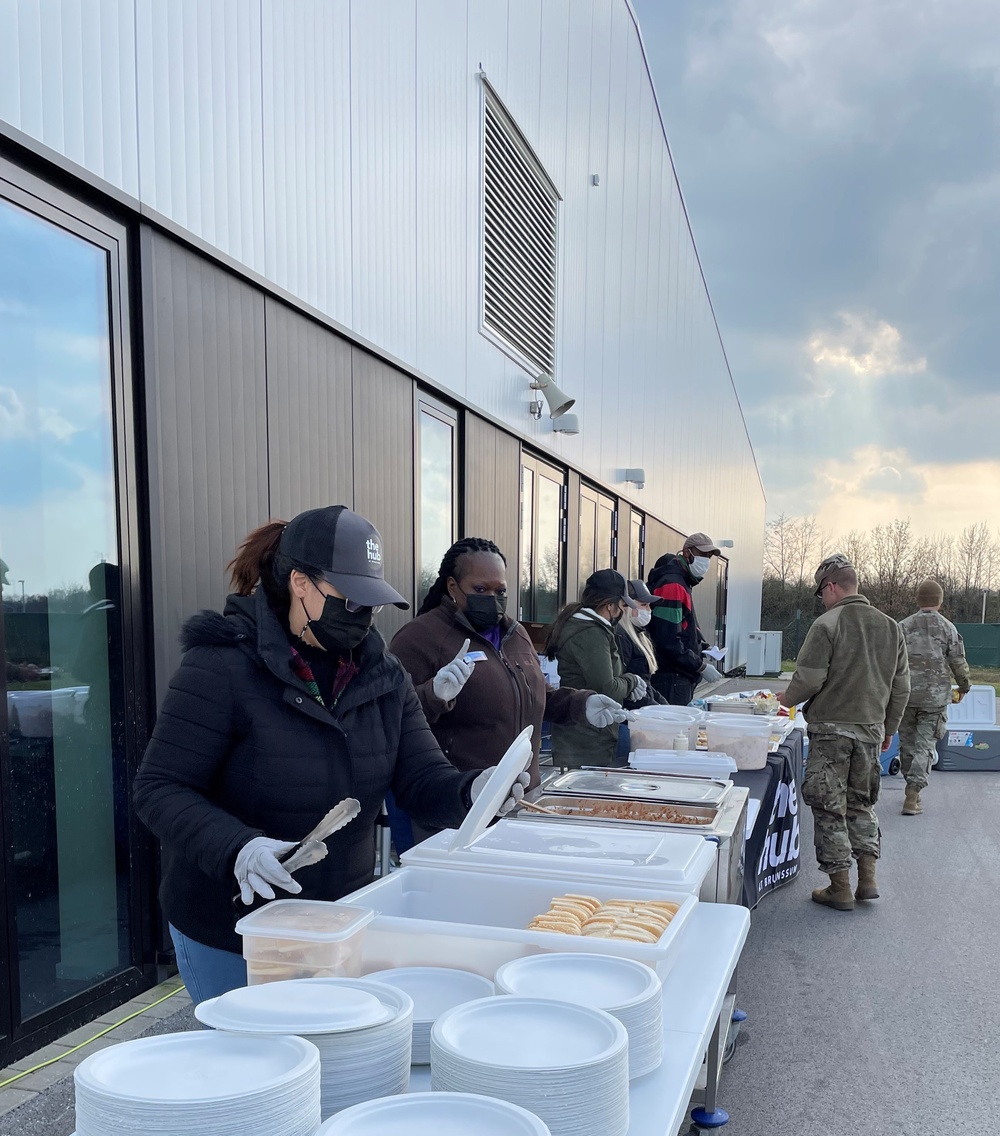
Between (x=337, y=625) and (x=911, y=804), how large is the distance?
7.65m

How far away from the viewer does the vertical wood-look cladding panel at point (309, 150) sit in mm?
4258

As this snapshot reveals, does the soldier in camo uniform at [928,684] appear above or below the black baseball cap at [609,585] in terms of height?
below

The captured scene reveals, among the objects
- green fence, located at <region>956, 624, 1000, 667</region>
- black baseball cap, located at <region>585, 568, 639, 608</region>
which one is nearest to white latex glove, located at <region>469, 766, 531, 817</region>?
black baseball cap, located at <region>585, 568, 639, 608</region>

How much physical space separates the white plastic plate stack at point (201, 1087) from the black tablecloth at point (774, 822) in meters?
3.10

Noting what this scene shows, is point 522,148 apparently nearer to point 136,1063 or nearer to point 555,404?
point 555,404

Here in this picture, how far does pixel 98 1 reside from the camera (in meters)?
3.13

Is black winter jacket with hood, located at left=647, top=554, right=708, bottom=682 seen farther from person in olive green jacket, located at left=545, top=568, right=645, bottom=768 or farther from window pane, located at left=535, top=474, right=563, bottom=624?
person in olive green jacket, located at left=545, top=568, right=645, bottom=768

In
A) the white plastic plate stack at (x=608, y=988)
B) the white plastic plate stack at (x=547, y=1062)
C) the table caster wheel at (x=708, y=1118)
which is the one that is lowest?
the table caster wheel at (x=708, y=1118)

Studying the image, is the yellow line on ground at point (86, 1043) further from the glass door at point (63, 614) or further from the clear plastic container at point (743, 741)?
the clear plastic container at point (743, 741)

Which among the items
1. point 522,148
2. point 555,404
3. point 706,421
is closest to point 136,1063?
point 555,404

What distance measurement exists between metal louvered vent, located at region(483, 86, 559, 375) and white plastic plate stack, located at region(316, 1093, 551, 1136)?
6.86 metres

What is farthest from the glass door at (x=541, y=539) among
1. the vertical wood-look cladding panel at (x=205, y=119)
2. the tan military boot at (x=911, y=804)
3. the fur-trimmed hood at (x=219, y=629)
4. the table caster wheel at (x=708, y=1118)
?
the fur-trimmed hood at (x=219, y=629)

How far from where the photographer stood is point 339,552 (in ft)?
6.89

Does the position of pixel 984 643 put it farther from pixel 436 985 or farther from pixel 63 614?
pixel 436 985
